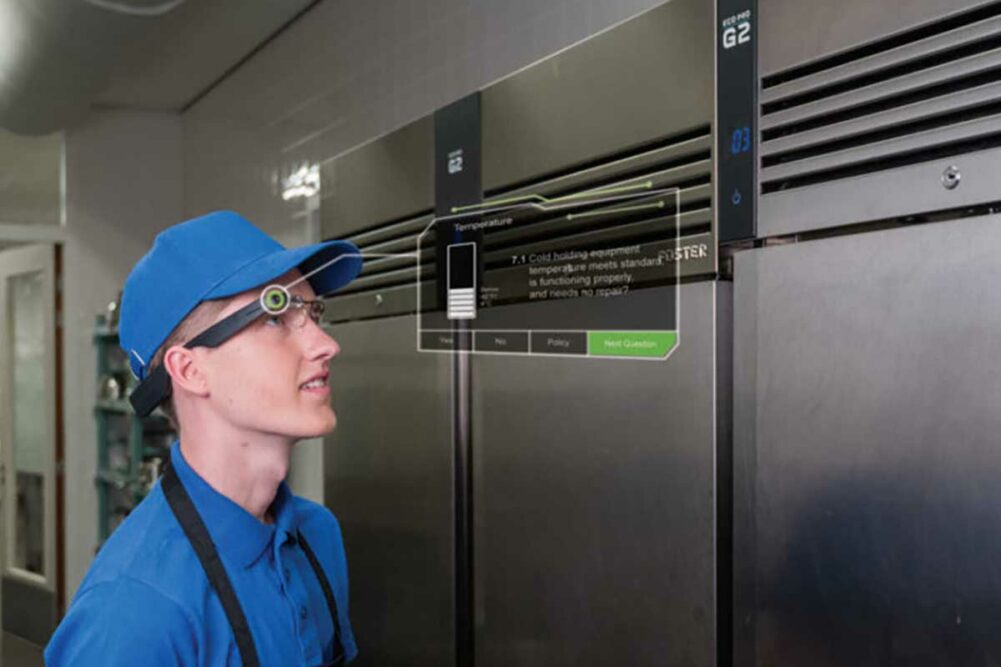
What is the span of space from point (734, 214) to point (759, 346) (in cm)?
21

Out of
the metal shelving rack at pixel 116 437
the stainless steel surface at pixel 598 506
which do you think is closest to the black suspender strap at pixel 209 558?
the stainless steel surface at pixel 598 506

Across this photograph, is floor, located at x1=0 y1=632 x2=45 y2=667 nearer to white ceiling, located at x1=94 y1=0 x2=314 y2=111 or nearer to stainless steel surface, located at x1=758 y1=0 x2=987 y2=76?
white ceiling, located at x1=94 y1=0 x2=314 y2=111

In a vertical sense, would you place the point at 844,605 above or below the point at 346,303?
below

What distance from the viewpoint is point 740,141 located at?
1467 mm

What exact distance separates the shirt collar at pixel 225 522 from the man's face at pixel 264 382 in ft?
0.36

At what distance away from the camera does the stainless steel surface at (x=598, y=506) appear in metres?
1.54

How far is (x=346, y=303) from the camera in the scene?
2801 millimetres

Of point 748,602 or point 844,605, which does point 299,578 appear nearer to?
point 748,602

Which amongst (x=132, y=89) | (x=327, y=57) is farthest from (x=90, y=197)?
(x=327, y=57)

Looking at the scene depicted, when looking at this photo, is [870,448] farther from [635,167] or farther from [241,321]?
[241,321]

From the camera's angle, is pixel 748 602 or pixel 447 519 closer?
pixel 748 602
